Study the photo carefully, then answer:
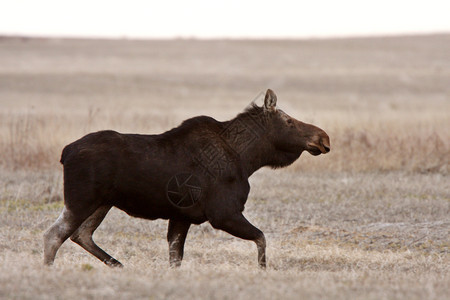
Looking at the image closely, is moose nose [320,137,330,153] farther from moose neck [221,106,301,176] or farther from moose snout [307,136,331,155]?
moose neck [221,106,301,176]

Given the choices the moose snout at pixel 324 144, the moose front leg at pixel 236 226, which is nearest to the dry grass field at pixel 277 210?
the moose front leg at pixel 236 226

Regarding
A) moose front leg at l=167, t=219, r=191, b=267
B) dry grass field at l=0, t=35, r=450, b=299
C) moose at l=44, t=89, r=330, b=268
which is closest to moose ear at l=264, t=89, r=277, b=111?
moose at l=44, t=89, r=330, b=268

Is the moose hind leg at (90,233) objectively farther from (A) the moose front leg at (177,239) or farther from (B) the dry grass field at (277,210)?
(A) the moose front leg at (177,239)

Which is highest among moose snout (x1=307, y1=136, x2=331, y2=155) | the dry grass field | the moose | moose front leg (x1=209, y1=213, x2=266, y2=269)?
moose snout (x1=307, y1=136, x2=331, y2=155)

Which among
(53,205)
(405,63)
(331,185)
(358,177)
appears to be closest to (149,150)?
(53,205)

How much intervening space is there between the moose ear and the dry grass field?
1661 mm

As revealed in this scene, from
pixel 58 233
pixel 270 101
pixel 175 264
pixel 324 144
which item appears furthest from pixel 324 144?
pixel 58 233

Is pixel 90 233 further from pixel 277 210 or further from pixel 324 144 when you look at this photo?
pixel 277 210

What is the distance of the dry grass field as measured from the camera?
19.5 feet

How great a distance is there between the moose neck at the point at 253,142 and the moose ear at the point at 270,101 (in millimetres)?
96

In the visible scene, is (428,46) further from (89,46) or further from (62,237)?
(62,237)

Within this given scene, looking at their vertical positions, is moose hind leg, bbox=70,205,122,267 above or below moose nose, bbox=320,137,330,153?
below

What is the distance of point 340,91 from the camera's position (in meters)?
40.4

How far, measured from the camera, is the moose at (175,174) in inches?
284
